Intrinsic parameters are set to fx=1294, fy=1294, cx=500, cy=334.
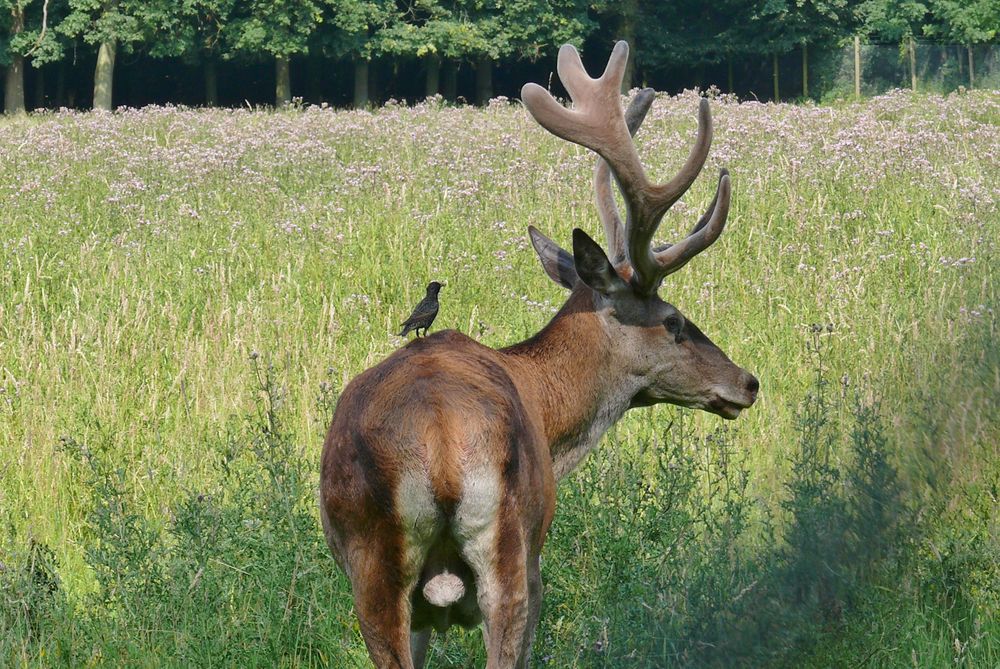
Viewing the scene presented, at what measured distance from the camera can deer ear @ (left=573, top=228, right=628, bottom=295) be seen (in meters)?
4.85

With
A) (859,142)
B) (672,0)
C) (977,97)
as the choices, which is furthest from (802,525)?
(672,0)

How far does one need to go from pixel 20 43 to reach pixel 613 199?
1577 inches

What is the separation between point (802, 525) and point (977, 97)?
659 inches

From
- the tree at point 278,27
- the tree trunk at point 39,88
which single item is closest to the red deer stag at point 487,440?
the tree at point 278,27

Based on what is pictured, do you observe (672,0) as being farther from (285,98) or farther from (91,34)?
(91,34)

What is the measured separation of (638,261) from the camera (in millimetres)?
5098

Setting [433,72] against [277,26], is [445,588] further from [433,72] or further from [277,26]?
[433,72]

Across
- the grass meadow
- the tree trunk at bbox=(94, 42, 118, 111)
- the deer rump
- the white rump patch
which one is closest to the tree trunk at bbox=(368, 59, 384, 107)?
the tree trunk at bbox=(94, 42, 118, 111)

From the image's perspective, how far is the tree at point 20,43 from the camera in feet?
136

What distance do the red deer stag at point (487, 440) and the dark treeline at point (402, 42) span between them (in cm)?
3613

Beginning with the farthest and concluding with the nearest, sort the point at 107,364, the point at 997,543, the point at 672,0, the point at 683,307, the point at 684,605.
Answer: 1. the point at 672,0
2. the point at 683,307
3. the point at 107,364
4. the point at 997,543
5. the point at 684,605

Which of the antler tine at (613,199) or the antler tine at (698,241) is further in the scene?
the antler tine at (613,199)

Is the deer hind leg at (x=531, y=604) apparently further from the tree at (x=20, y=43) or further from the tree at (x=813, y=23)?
the tree at (x=813, y=23)

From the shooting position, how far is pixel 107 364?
7.76 m
